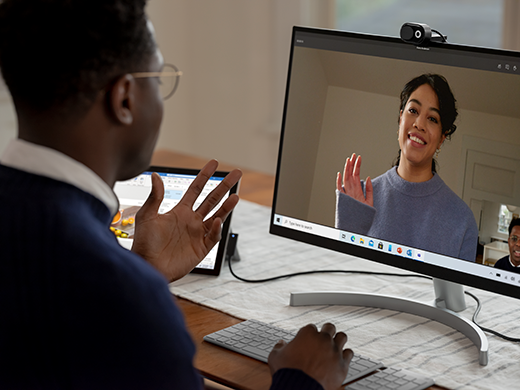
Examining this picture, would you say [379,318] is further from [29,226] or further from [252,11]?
[252,11]

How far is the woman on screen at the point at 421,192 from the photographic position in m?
1.09

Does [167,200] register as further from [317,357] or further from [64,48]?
[64,48]

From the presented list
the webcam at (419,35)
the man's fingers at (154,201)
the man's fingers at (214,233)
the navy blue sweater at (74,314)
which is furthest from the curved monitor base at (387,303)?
the navy blue sweater at (74,314)

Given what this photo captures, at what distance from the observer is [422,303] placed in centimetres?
122

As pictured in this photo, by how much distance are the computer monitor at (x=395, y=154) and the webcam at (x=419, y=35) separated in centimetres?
1

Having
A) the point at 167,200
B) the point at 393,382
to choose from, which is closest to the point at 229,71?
the point at 167,200

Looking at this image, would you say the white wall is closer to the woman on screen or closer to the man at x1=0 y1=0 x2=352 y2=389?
the woman on screen

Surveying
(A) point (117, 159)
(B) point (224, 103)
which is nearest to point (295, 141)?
(A) point (117, 159)

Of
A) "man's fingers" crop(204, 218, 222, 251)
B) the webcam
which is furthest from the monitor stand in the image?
the webcam

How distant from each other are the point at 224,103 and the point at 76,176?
10.1ft

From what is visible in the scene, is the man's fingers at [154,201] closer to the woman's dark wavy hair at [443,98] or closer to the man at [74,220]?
the man at [74,220]

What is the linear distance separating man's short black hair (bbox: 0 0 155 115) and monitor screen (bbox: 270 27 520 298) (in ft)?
1.82

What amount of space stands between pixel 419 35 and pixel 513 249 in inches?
15.5

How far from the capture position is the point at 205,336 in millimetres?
→ 1112
